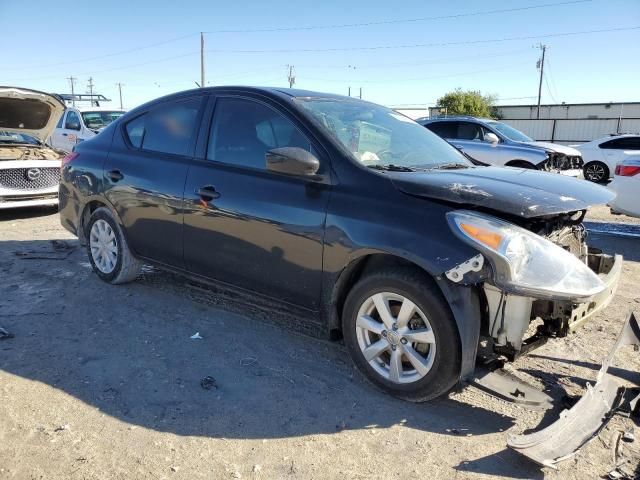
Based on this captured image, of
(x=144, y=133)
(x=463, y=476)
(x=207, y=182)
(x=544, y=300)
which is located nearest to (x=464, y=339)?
(x=544, y=300)

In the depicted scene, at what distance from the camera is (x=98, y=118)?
1425cm

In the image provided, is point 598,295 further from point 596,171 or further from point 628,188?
point 596,171

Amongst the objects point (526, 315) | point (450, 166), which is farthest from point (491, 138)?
point (526, 315)

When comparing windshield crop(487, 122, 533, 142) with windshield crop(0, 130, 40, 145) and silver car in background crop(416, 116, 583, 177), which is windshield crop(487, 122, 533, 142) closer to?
silver car in background crop(416, 116, 583, 177)

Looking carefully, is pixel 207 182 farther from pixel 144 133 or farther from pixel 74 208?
pixel 74 208

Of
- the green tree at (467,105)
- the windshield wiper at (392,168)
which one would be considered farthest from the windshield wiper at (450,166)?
the green tree at (467,105)

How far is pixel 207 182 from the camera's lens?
13.1 ft

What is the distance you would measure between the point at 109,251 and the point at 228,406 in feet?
8.40

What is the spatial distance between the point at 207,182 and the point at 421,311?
1.91m

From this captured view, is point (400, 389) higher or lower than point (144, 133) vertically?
lower

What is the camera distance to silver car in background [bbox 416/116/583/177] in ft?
38.2

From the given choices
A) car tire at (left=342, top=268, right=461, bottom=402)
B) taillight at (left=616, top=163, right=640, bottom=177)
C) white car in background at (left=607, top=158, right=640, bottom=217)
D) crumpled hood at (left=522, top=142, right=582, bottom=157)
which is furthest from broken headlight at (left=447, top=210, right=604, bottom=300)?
crumpled hood at (left=522, top=142, right=582, bottom=157)

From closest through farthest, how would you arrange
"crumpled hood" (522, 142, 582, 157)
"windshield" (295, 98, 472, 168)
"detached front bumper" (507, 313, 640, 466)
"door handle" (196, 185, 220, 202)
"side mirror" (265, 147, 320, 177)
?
"detached front bumper" (507, 313, 640, 466) < "side mirror" (265, 147, 320, 177) < "windshield" (295, 98, 472, 168) < "door handle" (196, 185, 220, 202) < "crumpled hood" (522, 142, 582, 157)

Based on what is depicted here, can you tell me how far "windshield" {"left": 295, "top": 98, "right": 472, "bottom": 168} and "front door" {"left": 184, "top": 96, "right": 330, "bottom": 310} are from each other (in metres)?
0.24
